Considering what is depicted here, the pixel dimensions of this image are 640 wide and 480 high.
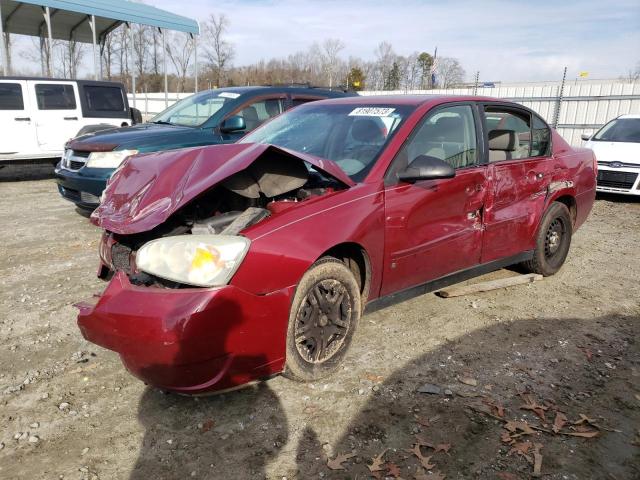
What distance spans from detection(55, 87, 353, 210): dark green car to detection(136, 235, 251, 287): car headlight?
12.3ft

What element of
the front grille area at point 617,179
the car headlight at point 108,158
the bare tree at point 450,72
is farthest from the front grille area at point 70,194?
the bare tree at point 450,72

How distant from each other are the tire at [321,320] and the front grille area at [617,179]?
8216 millimetres

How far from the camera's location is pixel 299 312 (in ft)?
8.81

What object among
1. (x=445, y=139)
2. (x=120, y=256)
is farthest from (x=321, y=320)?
(x=445, y=139)

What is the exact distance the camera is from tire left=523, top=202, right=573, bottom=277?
4535 millimetres

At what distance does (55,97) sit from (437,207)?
946cm

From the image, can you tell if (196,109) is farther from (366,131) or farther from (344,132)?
(366,131)

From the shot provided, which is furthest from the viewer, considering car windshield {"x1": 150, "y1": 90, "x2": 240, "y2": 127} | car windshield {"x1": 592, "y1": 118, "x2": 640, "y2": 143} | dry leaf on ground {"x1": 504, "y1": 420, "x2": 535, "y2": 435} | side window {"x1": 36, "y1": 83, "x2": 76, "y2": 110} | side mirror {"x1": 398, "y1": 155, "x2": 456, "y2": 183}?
side window {"x1": 36, "y1": 83, "x2": 76, "y2": 110}

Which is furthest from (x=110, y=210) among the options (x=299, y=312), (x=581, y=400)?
(x=581, y=400)

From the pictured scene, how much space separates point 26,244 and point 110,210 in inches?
137

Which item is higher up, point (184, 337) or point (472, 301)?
point (184, 337)

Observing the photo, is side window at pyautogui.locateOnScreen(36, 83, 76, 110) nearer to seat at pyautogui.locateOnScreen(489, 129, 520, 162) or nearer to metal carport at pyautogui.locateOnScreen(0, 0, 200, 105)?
metal carport at pyautogui.locateOnScreen(0, 0, 200, 105)

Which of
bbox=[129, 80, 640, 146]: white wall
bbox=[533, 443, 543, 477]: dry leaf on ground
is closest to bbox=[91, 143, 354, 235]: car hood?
bbox=[533, 443, 543, 477]: dry leaf on ground

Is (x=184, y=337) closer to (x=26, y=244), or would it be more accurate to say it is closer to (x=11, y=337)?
(x=11, y=337)
